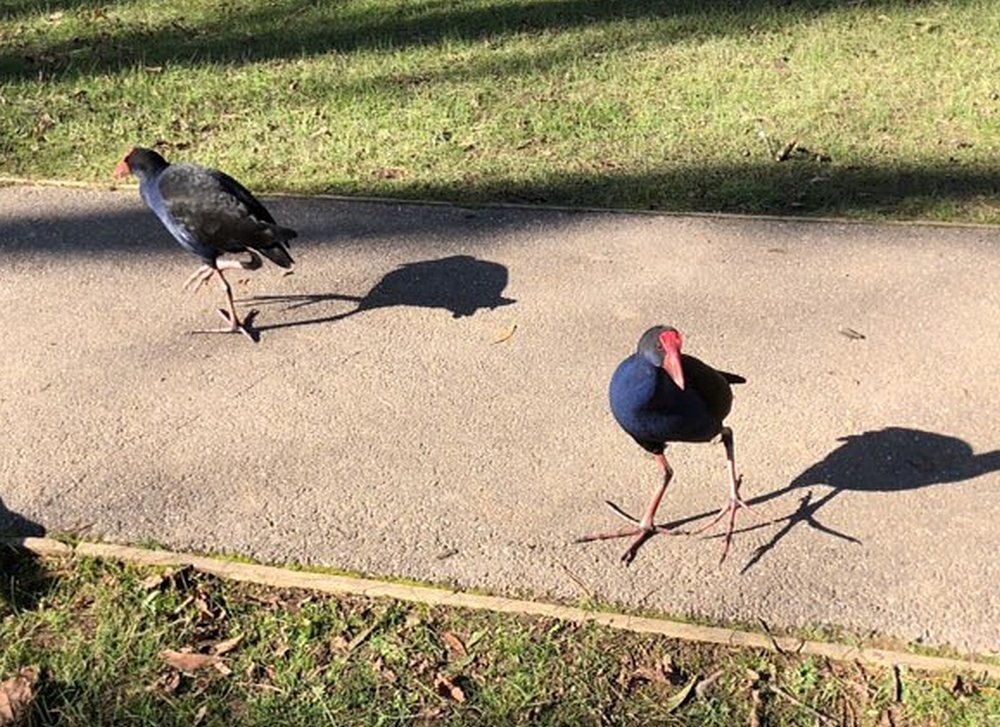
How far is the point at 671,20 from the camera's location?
30.9ft

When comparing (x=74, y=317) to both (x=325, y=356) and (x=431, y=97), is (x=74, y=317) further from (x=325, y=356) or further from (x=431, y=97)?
(x=431, y=97)

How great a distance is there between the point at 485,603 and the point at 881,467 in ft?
5.31

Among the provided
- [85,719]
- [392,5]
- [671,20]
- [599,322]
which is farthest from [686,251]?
[392,5]

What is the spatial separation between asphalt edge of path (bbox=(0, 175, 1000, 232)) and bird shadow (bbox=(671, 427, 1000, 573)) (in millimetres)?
1959

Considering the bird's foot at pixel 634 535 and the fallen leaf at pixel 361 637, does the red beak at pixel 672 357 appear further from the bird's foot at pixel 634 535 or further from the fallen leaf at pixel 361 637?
the fallen leaf at pixel 361 637

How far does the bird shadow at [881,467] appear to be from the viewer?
401 centimetres

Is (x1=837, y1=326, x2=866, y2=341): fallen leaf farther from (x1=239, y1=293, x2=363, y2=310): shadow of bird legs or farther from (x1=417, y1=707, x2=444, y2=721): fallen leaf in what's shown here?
(x1=417, y1=707, x2=444, y2=721): fallen leaf

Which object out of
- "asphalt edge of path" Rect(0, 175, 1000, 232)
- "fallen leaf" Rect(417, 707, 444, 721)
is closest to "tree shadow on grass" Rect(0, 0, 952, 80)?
"asphalt edge of path" Rect(0, 175, 1000, 232)

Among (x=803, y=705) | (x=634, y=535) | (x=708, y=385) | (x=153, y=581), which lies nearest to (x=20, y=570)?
(x=153, y=581)

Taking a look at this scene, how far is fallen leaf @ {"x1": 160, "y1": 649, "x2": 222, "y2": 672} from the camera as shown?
3.33 metres

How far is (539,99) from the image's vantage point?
7840 millimetres

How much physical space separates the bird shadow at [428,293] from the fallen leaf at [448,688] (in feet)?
7.62

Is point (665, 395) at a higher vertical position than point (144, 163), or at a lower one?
lower

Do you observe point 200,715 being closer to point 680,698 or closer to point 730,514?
point 680,698
